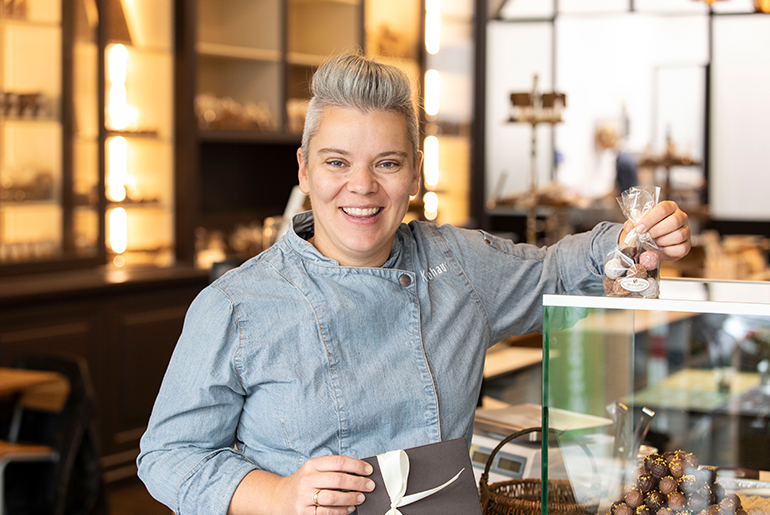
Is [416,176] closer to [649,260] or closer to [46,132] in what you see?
[649,260]

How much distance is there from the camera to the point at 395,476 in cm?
111

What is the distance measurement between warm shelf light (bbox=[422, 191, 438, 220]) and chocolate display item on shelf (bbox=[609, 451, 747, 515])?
4964 millimetres

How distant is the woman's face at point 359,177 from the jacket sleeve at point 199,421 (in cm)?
22

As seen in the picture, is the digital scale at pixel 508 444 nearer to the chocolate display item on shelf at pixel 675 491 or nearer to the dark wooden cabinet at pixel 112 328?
the chocolate display item on shelf at pixel 675 491

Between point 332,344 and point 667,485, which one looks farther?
point 332,344

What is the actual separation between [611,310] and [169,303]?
3337 mm

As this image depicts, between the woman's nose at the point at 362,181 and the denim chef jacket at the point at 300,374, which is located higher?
the woman's nose at the point at 362,181

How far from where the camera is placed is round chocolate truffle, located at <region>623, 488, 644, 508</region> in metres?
1.13

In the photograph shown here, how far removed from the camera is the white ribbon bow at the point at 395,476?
1105 millimetres

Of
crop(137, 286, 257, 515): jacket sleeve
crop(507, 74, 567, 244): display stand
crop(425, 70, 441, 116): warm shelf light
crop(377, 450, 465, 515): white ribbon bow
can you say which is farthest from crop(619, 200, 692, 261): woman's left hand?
crop(425, 70, 441, 116): warm shelf light

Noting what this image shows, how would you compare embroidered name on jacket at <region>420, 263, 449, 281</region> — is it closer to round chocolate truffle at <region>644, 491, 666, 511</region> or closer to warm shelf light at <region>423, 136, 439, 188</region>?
round chocolate truffle at <region>644, 491, 666, 511</region>

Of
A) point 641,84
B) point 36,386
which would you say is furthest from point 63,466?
point 641,84

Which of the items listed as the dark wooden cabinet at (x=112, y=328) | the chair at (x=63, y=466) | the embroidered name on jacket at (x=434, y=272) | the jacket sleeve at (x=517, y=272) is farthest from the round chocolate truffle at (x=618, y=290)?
the dark wooden cabinet at (x=112, y=328)

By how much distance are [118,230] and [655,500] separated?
3.54 metres
